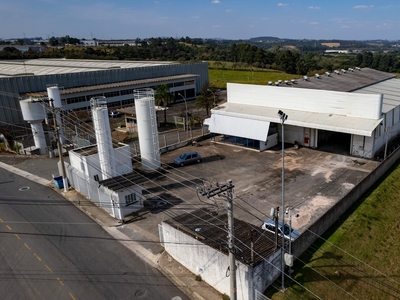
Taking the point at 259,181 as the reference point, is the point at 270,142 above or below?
above

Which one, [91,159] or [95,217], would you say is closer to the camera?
[95,217]

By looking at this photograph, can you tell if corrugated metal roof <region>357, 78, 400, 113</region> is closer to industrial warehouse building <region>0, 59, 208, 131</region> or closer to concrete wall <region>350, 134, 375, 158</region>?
concrete wall <region>350, 134, 375, 158</region>

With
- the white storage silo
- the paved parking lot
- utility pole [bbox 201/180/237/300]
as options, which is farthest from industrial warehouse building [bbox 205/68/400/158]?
utility pole [bbox 201/180/237/300]

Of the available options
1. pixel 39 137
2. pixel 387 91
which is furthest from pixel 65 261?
pixel 387 91

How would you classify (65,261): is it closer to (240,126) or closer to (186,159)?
(186,159)

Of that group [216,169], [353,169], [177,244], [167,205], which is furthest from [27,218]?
[353,169]

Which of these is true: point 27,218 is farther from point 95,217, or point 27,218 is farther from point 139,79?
point 139,79

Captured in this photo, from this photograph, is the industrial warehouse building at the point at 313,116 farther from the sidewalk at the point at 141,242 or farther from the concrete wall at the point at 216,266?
the concrete wall at the point at 216,266
